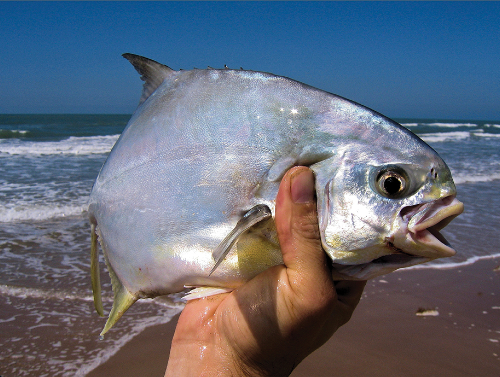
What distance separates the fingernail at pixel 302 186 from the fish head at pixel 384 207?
1.9 inches

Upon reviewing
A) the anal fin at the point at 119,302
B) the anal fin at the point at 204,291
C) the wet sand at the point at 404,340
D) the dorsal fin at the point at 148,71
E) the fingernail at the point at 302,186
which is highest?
the dorsal fin at the point at 148,71

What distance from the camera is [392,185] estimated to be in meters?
1.45

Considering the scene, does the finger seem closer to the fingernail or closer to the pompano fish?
the pompano fish

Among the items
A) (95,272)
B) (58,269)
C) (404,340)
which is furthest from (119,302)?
(58,269)

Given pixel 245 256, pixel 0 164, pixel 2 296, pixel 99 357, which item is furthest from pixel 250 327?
pixel 0 164

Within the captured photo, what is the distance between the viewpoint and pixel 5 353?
3506 mm

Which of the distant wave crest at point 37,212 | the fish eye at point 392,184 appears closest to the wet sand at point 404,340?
the fish eye at point 392,184

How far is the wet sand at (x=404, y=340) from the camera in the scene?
330 cm

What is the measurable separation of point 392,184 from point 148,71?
1.39 m

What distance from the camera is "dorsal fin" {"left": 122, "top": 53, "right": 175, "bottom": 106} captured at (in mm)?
2068

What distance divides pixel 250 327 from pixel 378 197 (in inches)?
30.9

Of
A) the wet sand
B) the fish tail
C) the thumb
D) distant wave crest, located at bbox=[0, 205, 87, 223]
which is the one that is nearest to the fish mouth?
the thumb

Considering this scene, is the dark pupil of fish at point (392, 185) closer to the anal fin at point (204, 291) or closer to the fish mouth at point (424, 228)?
the fish mouth at point (424, 228)

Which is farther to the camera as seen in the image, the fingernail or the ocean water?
the ocean water
